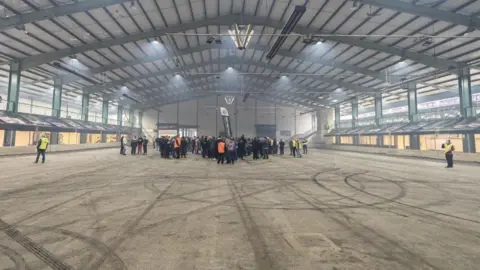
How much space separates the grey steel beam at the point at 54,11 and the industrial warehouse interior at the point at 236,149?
72mm

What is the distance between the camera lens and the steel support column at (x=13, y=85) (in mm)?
15477

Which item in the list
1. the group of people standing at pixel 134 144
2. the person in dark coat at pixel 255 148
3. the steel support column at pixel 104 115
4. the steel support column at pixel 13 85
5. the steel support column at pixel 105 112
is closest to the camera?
the person in dark coat at pixel 255 148

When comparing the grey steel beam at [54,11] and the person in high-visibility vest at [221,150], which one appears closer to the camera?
the grey steel beam at [54,11]

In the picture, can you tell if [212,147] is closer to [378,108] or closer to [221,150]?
[221,150]

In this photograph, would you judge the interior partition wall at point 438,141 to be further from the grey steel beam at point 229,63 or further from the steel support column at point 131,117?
the steel support column at point 131,117

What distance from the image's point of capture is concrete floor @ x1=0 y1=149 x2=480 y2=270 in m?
2.07

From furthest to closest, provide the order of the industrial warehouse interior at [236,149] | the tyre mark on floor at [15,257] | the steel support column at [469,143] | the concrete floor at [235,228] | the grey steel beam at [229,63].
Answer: the grey steel beam at [229,63], the steel support column at [469,143], the industrial warehouse interior at [236,149], the concrete floor at [235,228], the tyre mark on floor at [15,257]

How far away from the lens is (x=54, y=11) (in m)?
10.6

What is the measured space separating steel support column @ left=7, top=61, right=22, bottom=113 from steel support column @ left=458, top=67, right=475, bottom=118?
33369 millimetres

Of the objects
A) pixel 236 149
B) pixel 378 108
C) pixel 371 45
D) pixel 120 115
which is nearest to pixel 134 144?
pixel 236 149

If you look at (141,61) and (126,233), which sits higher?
(141,61)

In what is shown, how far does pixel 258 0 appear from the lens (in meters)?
13.0

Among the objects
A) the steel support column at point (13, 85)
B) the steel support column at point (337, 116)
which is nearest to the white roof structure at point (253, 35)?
the steel support column at point (13, 85)

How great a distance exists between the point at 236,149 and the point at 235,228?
366 inches
